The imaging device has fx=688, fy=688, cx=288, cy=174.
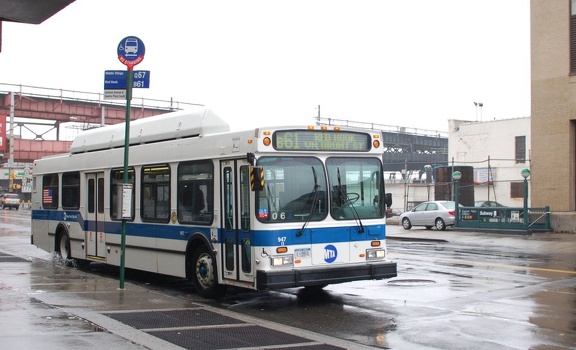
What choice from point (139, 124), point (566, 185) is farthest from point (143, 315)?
point (566, 185)

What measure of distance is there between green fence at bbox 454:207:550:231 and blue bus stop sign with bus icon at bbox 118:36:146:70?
2083cm

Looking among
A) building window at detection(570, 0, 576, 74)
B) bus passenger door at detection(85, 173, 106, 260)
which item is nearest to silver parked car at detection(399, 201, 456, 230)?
building window at detection(570, 0, 576, 74)

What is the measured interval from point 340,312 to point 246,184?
8.37 ft

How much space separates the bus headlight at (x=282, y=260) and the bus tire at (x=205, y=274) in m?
1.51

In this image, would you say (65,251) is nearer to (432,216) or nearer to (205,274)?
(205,274)

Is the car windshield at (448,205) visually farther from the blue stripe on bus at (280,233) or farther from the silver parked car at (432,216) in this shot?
the blue stripe on bus at (280,233)

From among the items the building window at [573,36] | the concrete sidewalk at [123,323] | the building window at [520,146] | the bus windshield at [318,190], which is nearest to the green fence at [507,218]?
the building window at [573,36]

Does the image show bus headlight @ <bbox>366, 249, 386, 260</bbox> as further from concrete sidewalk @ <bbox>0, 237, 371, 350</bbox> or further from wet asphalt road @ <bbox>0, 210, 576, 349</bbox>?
concrete sidewalk @ <bbox>0, 237, 371, 350</bbox>

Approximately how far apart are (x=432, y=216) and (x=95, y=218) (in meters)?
20.7

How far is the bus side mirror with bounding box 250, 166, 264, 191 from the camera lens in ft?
34.7

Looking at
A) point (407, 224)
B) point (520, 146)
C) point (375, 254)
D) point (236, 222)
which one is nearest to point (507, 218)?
point (407, 224)

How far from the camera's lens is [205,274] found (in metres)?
12.3

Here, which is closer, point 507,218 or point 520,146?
point 507,218

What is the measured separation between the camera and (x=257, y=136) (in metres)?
11.0
